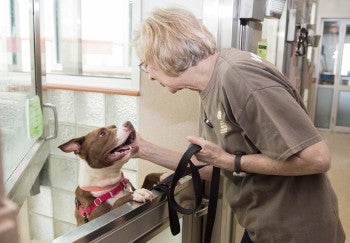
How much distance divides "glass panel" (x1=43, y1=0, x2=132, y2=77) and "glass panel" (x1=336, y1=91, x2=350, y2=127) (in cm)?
599

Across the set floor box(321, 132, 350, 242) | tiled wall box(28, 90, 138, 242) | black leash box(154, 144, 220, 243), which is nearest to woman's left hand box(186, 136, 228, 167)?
black leash box(154, 144, 220, 243)

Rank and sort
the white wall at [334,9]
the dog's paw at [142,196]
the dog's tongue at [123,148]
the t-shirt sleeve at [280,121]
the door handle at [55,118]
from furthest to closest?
the white wall at [334,9]
the door handle at [55,118]
the dog's tongue at [123,148]
the dog's paw at [142,196]
the t-shirt sleeve at [280,121]

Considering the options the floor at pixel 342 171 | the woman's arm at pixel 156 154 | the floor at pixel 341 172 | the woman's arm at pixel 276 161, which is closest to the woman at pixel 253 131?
the woman's arm at pixel 276 161

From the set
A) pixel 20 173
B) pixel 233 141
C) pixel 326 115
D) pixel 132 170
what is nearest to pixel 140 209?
pixel 233 141

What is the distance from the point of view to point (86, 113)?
5.66ft

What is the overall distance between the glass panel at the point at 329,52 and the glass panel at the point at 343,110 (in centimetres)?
33

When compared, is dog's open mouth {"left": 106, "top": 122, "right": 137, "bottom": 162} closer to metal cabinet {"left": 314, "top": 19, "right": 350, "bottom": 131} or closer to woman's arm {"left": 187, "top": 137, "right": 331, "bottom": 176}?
woman's arm {"left": 187, "top": 137, "right": 331, "bottom": 176}

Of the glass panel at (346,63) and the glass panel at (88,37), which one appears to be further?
the glass panel at (346,63)

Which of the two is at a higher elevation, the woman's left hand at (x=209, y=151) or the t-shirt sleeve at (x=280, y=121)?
the t-shirt sleeve at (x=280, y=121)

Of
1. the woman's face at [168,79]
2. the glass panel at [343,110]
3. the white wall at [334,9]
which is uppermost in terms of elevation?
the white wall at [334,9]

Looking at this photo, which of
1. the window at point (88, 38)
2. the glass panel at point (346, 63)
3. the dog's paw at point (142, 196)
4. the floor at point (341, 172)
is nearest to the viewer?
the dog's paw at point (142, 196)

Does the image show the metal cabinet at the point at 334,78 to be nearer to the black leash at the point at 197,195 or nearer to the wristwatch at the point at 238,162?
the black leash at the point at 197,195

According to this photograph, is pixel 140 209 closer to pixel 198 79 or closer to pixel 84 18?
pixel 198 79

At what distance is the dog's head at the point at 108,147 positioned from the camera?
4.29 feet
